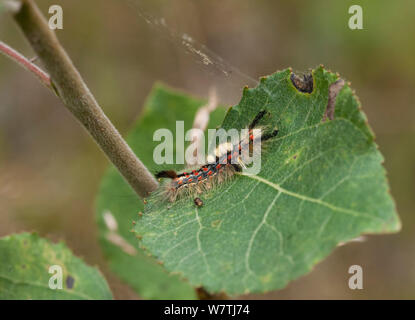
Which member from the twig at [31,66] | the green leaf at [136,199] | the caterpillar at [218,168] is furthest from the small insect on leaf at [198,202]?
the green leaf at [136,199]

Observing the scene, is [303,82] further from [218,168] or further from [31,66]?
[31,66]

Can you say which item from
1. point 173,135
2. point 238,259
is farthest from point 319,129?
point 173,135

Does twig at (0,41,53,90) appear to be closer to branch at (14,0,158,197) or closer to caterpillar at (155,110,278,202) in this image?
branch at (14,0,158,197)

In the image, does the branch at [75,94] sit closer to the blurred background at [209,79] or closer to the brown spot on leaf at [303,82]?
the brown spot on leaf at [303,82]

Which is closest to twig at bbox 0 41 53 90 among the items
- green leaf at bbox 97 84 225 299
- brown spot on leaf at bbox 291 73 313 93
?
brown spot on leaf at bbox 291 73 313 93

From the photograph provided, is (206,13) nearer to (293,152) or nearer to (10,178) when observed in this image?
(10,178)
